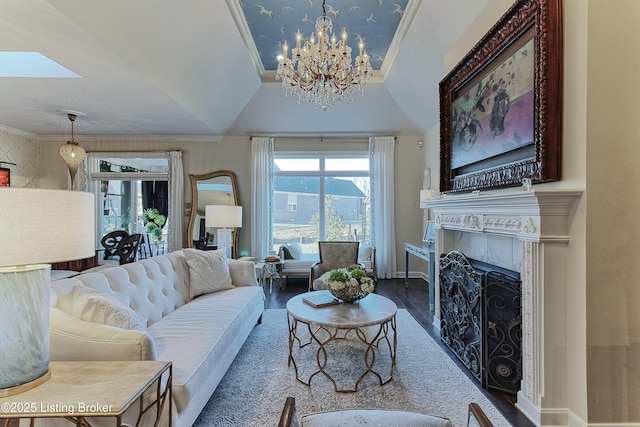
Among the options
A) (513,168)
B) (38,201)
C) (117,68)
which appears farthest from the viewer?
(117,68)

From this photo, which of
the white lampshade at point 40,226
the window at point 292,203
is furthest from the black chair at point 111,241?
the white lampshade at point 40,226

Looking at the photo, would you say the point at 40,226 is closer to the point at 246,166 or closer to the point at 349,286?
the point at 349,286

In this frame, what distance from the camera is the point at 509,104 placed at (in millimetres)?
2332

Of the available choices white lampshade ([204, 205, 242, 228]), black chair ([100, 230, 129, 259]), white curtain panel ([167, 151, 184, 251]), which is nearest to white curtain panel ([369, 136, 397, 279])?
white lampshade ([204, 205, 242, 228])

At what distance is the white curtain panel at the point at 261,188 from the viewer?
6.07 meters

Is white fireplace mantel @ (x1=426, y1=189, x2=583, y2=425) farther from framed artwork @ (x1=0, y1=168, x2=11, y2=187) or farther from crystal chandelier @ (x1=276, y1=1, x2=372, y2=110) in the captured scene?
framed artwork @ (x1=0, y1=168, x2=11, y2=187)

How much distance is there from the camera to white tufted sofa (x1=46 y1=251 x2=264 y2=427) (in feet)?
5.02

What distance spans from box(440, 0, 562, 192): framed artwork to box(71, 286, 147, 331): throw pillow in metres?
2.58

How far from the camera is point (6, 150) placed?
5254mm

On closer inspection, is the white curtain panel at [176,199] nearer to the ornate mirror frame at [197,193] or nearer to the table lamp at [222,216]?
the ornate mirror frame at [197,193]

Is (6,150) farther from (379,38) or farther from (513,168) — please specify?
(513,168)

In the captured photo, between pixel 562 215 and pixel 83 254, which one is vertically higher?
pixel 562 215

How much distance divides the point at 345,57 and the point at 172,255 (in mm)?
2711

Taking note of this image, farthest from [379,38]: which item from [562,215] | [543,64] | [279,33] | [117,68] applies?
[562,215]
